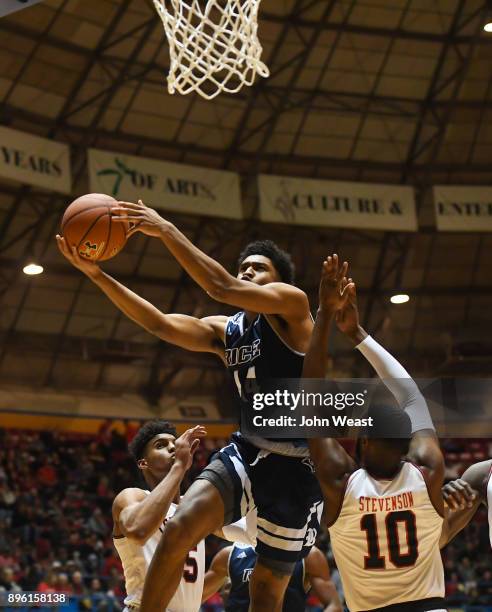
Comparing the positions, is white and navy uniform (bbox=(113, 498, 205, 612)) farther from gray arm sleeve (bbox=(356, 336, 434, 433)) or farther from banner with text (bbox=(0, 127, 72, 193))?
banner with text (bbox=(0, 127, 72, 193))

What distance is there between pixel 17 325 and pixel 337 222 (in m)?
7.71

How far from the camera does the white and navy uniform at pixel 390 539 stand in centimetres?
427

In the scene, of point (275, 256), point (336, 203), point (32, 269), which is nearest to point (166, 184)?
point (336, 203)

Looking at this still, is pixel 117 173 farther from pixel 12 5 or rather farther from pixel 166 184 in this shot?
pixel 12 5

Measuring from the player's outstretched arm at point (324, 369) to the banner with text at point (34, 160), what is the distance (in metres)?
13.9

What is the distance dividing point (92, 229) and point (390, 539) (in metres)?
2.44

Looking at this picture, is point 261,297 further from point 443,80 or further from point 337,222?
point 443,80

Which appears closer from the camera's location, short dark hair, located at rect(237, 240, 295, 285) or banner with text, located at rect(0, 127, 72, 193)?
short dark hair, located at rect(237, 240, 295, 285)

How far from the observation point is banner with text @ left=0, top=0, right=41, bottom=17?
6582mm

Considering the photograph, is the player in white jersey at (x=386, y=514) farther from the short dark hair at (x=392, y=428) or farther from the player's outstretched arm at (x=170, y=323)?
the player's outstretched arm at (x=170, y=323)

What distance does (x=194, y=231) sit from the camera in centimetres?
2331

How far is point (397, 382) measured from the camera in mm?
4793

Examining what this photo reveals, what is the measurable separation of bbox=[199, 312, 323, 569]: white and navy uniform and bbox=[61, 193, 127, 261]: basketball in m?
1.00

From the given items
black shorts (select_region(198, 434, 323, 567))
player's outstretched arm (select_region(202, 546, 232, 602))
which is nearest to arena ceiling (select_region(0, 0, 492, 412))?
player's outstretched arm (select_region(202, 546, 232, 602))
